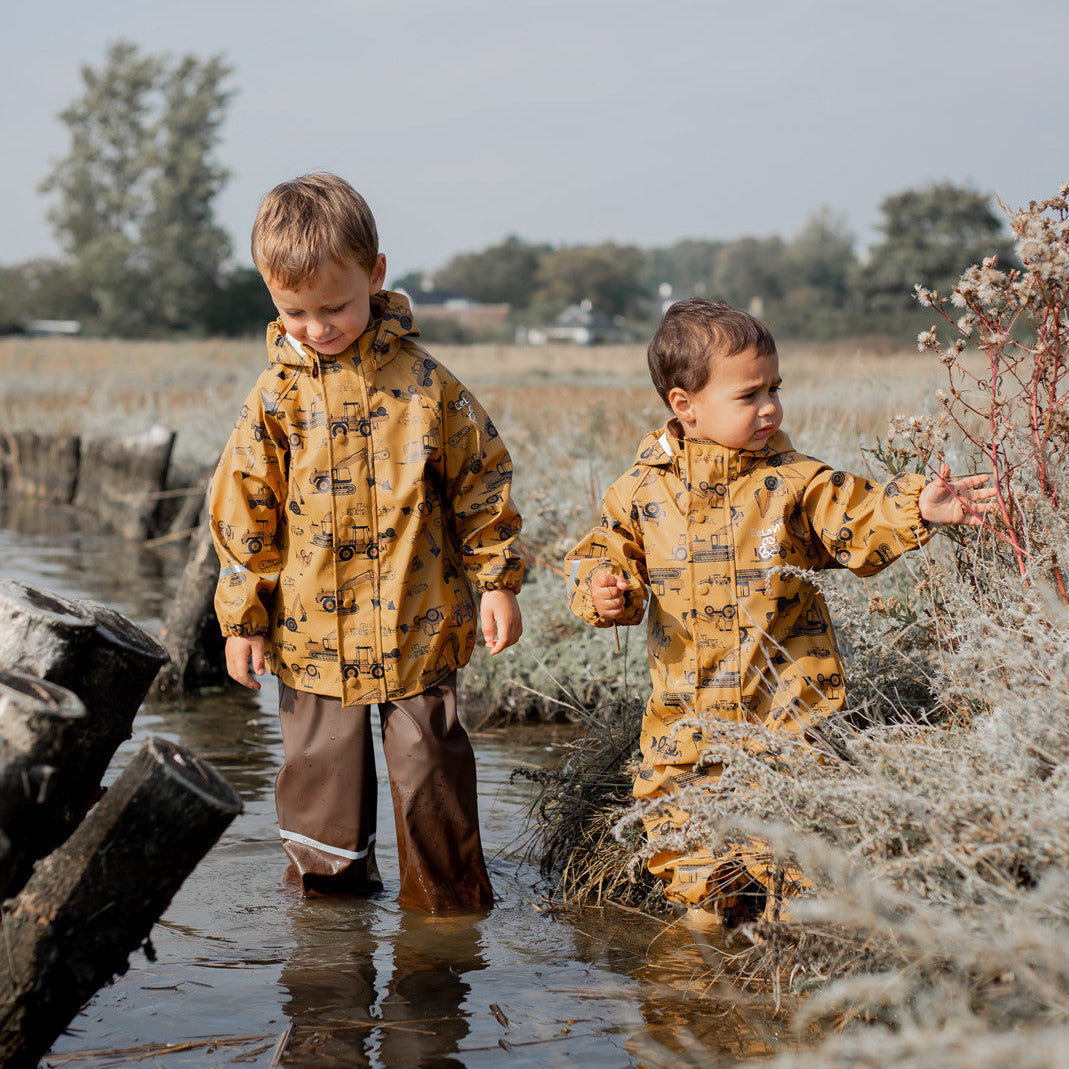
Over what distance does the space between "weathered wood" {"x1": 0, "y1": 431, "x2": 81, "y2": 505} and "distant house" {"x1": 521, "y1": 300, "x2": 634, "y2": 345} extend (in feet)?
174

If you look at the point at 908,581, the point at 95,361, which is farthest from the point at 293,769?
the point at 95,361

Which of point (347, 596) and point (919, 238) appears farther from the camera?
point (919, 238)

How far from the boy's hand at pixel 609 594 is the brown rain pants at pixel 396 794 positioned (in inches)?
19.8

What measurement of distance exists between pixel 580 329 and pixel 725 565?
3244 inches

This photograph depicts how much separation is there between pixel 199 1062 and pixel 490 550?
147 centimetres

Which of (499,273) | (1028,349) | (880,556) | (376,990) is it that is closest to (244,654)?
(376,990)

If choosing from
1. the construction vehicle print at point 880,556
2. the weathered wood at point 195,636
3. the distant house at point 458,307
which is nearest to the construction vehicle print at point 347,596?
the construction vehicle print at point 880,556

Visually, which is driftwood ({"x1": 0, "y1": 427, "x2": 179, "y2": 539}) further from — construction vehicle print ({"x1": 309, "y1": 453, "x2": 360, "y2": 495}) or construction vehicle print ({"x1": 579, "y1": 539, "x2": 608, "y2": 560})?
construction vehicle print ({"x1": 579, "y1": 539, "x2": 608, "y2": 560})

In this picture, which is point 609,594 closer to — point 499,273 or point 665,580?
point 665,580

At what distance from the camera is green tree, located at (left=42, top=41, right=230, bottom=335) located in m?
54.7

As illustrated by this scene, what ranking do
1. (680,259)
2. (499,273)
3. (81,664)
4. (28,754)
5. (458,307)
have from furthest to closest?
(680,259)
(499,273)
(458,307)
(81,664)
(28,754)

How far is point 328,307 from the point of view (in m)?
3.30

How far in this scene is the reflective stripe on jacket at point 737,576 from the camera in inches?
127

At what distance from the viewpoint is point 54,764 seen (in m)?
2.18
